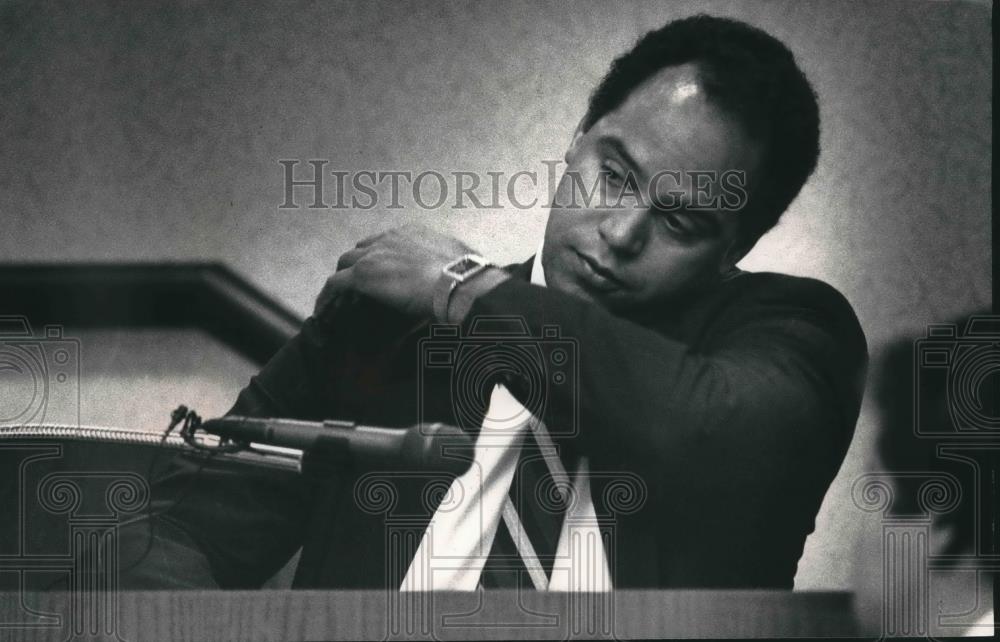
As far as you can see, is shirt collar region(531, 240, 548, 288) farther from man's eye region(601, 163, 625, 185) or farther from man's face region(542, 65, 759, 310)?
man's eye region(601, 163, 625, 185)

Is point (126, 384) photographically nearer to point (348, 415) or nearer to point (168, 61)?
point (348, 415)

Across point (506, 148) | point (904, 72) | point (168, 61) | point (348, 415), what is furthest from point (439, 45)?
point (904, 72)

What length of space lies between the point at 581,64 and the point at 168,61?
29.3 inches

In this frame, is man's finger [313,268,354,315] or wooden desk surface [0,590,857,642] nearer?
wooden desk surface [0,590,857,642]

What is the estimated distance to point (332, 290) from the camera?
2.02 m

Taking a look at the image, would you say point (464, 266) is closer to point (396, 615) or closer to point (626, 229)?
point (626, 229)

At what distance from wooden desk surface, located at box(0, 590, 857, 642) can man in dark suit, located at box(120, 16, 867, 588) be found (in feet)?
0.16

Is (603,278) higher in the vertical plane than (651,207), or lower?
lower

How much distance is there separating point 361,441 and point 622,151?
0.67 m

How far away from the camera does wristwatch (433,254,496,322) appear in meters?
1.99

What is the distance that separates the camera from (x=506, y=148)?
209 cm

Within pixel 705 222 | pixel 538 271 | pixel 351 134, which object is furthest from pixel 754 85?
pixel 351 134

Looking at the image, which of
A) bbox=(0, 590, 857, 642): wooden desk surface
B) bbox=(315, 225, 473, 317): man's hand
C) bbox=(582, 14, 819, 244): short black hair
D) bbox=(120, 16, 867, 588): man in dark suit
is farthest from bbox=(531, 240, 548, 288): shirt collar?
bbox=(0, 590, 857, 642): wooden desk surface

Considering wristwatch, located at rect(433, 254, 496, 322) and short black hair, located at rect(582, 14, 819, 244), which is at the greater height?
short black hair, located at rect(582, 14, 819, 244)
